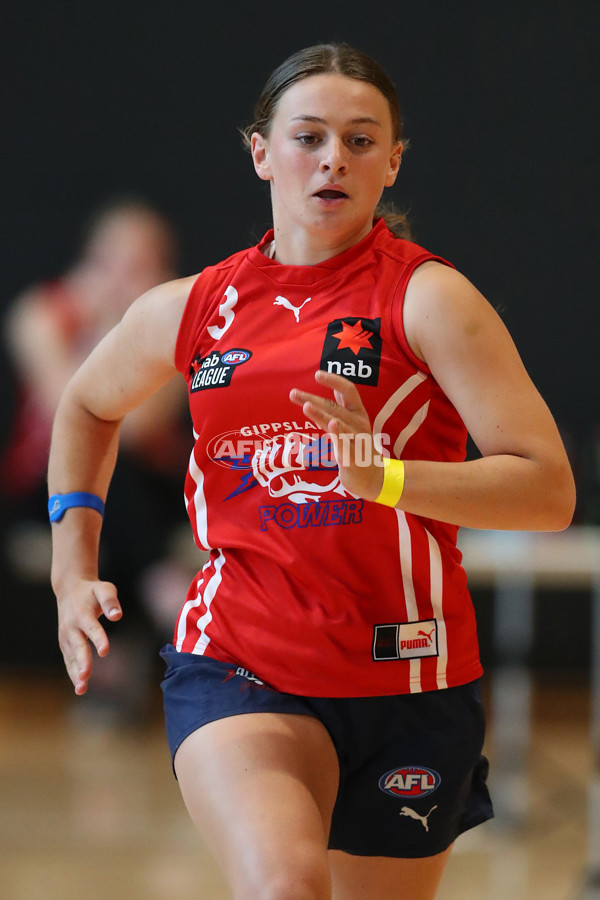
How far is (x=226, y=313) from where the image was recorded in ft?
5.76

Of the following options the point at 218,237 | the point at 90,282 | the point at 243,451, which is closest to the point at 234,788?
the point at 243,451

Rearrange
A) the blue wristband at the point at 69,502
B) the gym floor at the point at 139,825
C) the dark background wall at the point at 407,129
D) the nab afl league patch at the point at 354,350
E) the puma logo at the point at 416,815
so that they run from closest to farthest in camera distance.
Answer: the nab afl league patch at the point at 354,350 < the puma logo at the point at 416,815 < the blue wristband at the point at 69,502 < the gym floor at the point at 139,825 < the dark background wall at the point at 407,129

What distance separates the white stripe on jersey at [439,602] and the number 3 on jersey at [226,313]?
442 mm

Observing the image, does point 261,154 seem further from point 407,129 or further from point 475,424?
point 407,129

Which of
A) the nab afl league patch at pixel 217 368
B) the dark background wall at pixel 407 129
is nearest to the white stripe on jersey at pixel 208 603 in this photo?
the nab afl league patch at pixel 217 368

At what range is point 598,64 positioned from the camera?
530cm

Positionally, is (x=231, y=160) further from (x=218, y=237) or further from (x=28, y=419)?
(x=28, y=419)

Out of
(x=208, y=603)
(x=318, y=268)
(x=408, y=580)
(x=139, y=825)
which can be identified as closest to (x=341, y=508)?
(x=408, y=580)

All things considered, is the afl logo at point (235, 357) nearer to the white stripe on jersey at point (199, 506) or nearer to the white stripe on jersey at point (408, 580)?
the white stripe on jersey at point (199, 506)

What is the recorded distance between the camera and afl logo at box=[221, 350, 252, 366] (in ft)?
5.49

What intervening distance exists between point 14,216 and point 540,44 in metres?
2.61

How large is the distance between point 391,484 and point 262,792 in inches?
16.9

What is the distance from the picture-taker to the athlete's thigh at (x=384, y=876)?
1741mm

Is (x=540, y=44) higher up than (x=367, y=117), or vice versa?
(x=540, y=44)
